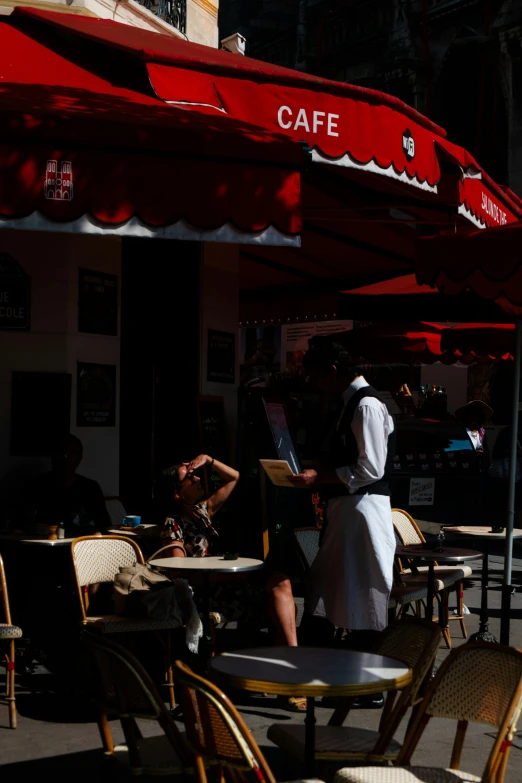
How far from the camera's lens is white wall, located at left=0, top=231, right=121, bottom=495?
7.89m

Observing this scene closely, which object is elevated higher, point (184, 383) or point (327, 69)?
point (327, 69)

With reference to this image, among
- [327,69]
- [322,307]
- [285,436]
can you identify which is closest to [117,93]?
[285,436]

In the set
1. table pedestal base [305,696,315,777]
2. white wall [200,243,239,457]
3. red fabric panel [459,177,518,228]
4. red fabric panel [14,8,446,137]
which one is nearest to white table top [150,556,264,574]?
table pedestal base [305,696,315,777]

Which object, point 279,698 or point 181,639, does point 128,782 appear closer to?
point 279,698

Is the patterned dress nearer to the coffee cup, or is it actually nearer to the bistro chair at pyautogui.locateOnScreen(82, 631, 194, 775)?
the coffee cup

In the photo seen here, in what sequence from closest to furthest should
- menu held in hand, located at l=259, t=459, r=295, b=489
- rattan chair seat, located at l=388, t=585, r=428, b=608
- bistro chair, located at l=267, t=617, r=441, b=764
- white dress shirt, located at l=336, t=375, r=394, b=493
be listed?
bistro chair, located at l=267, t=617, r=441, b=764 < white dress shirt, located at l=336, t=375, r=394, b=493 < menu held in hand, located at l=259, t=459, r=295, b=489 < rattan chair seat, located at l=388, t=585, r=428, b=608

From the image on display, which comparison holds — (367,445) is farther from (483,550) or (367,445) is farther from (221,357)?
(221,357)

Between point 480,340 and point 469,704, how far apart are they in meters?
9.19

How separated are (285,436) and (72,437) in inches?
69.5

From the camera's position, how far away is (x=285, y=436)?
830 cm

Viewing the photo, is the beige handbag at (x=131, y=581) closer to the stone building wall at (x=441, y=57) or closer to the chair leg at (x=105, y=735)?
the chair leg at (x=105, y=735)

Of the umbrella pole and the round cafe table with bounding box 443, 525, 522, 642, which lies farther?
the round cafe table with bounding box 443, 525, 522, 642

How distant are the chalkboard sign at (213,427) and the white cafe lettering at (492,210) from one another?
8.84 ft

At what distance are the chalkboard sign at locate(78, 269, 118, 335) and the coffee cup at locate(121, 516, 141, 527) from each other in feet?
5.31
